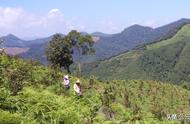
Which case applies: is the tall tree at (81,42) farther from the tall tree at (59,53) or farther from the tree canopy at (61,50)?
the tall tree at (59,53)


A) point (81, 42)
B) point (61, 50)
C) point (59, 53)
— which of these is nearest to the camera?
point (59, 53)

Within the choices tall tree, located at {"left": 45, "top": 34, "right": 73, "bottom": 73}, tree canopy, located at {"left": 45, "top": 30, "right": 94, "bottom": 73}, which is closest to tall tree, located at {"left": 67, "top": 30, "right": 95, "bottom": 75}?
tree canopy, located at {"left": 45, "top": 30, "right": 94, "bottom": 73}

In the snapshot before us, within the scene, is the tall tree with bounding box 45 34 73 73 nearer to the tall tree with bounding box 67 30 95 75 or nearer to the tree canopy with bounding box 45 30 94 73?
the tree canopy with bounding box 45 30 94 73

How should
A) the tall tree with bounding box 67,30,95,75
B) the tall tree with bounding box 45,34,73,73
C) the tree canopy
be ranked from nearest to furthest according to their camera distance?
the tall tree with bounding box 45,34,73,73 → the tree canopy → the tall tree with bounding box 67,30,95,75

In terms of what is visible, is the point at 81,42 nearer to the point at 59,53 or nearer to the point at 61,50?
the point at 61,50

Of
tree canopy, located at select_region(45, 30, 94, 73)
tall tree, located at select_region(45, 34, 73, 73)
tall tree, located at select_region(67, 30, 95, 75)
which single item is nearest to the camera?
tall tree, located at select_region(45, 34, 73, 73)

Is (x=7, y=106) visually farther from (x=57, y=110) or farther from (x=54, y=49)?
(x=54, y=49)

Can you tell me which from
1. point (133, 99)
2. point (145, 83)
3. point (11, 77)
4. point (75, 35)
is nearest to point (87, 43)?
point (75, 35)

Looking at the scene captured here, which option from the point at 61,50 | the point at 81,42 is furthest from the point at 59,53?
the point at 81,42

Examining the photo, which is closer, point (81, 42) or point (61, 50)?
point (61, 50)

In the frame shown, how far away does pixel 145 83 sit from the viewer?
49.8m

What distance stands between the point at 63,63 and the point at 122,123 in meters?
71.2

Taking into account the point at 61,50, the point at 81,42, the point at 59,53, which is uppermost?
the point at 81,42

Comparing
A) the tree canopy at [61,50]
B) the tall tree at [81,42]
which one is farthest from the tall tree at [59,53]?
the tall tree at [81,42]
